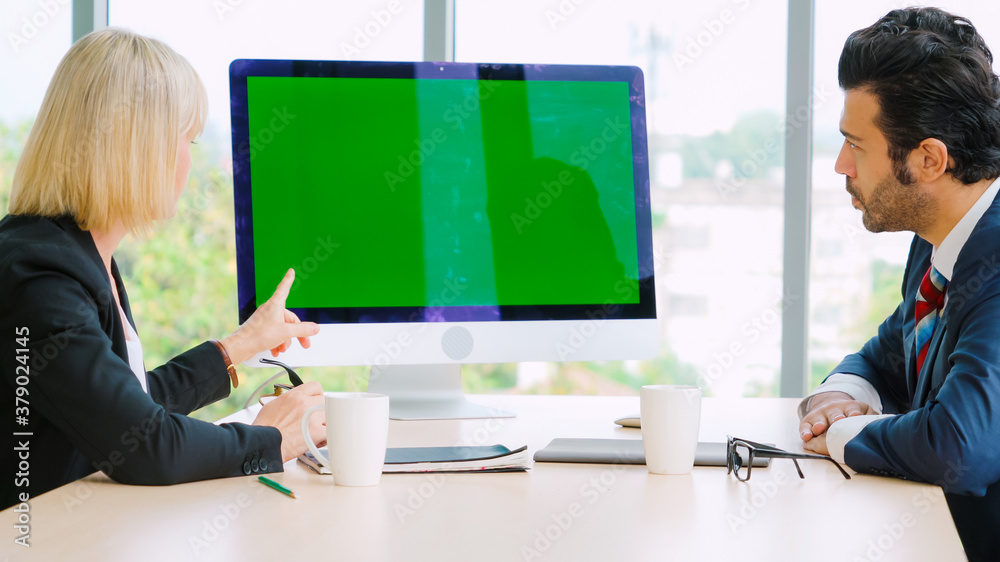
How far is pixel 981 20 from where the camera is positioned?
8.51 ft

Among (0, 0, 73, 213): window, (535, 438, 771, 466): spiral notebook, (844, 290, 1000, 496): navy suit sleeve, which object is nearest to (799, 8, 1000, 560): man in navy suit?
(844, 290, 1000, 496): navy suit sleeve

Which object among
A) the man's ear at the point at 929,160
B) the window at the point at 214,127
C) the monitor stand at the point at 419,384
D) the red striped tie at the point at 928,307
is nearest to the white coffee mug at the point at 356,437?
the monitor stand at the point at 419,384

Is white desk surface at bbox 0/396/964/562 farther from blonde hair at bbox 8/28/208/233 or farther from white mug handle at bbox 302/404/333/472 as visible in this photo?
blonde hair at bbox 8/28/208/233

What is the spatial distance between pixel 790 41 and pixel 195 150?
2117 millimetres

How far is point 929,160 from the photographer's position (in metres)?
1.37

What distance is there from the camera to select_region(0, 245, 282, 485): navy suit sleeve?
0.93 meters

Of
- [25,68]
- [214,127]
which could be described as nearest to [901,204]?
[214,127]

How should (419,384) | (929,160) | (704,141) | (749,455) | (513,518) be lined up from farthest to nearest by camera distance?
(704,141) → (419,384) → (929,160) → (749,455) → (513,518)

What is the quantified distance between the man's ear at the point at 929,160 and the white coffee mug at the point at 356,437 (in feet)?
3.31

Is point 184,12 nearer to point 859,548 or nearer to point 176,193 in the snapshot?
point 176,193

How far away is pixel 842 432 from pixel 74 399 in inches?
38.3

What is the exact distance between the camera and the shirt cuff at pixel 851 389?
1.40 metres

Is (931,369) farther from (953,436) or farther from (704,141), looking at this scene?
(704,141)

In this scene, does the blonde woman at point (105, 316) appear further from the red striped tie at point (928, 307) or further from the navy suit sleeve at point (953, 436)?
the red striped tie at point (928, 307)
